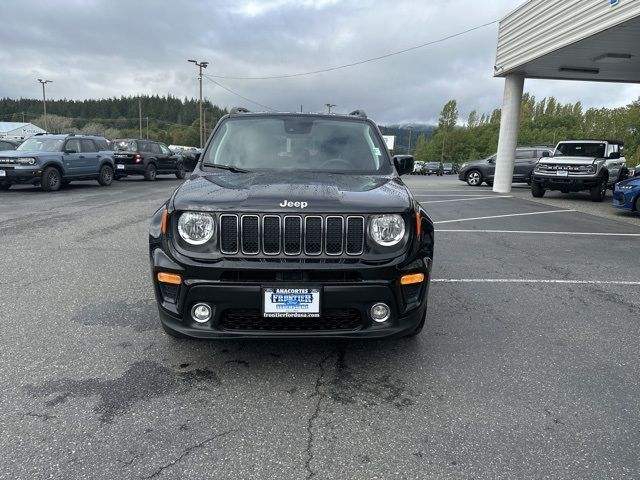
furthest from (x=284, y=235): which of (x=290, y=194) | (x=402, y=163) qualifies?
(x=402, y=163)

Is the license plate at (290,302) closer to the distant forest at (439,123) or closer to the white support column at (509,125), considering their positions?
the white support column at (509,125)

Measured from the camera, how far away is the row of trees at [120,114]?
379ft

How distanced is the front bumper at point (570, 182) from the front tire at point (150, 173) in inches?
629

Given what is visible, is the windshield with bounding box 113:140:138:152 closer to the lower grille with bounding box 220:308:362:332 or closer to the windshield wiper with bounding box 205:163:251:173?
the windshield wiper with bounding box 205:163:251:173

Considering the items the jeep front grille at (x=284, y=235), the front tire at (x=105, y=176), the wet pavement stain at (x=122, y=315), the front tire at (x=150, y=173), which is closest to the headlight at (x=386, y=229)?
the jeep front grille at (x=284, y=235)

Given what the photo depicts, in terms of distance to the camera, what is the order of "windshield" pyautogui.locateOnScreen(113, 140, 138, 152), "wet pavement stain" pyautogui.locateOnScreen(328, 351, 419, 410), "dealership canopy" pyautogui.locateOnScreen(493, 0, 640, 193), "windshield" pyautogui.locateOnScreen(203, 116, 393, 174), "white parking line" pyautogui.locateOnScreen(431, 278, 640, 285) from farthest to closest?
"windshield" pyautogui.locateOnScreen(113, 140, 138, 152), "dealership canopy" pyautogui.locateOnScreen(493, 0, 640, 193), "white parking line" pyautogui.locateOnScreen(431, 278, 640, 285), "windshield" pyautogui.locateOnScreen(203, 116, 393, 174), "wet pavement stain" pyautogui.locateOnScreen(328, 351, 419, 410)

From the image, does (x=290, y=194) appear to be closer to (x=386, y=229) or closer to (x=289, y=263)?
(x=289, y=263)

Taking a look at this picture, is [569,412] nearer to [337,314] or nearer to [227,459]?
[337,314]

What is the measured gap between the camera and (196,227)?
114 inches

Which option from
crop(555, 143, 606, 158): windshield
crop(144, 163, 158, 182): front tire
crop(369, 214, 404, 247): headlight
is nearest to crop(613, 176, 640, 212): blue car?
crop(555, 143, 606, 158): windshield

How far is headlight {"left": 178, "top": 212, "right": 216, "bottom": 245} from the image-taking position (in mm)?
2873

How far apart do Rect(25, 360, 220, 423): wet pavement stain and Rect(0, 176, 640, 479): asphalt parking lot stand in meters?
0.01

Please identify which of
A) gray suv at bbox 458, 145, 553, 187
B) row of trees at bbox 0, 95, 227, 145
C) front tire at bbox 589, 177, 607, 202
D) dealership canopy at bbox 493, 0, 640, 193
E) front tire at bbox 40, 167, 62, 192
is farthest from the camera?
row of trees at bbox 0, 95, 227, 145

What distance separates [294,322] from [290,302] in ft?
0.52
